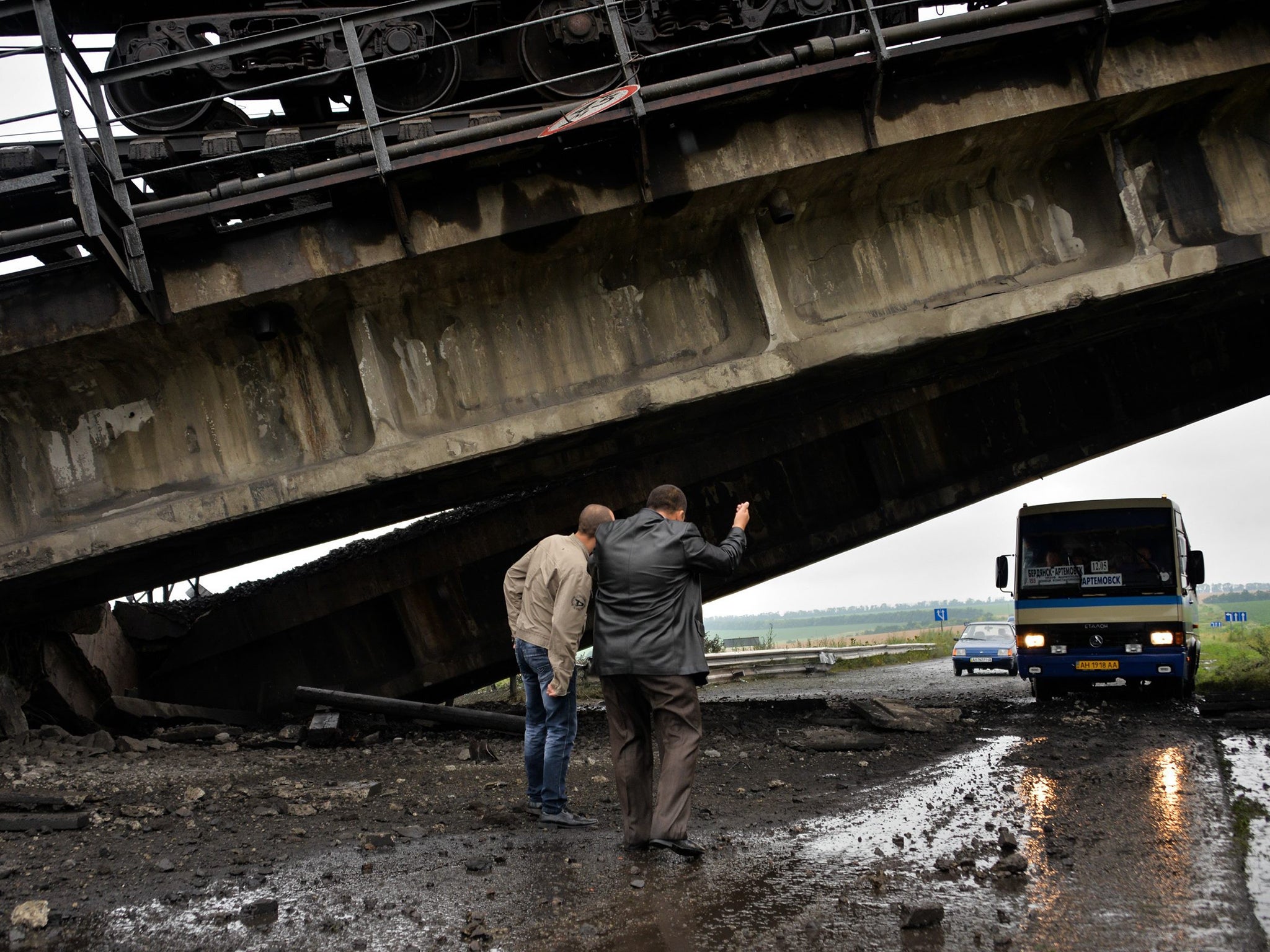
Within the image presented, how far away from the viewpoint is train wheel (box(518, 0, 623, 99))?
286 inches

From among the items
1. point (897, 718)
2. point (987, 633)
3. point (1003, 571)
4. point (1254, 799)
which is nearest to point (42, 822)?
point (1254, 799)

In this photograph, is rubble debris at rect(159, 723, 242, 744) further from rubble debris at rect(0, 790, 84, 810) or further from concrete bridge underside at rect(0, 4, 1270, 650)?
rubble debris at rect(0, 790, 84, 810)

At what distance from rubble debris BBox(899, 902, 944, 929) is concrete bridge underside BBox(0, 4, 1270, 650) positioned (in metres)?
4.21

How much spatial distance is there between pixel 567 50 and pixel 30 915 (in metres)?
6.30

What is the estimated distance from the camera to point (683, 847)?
14.9ft

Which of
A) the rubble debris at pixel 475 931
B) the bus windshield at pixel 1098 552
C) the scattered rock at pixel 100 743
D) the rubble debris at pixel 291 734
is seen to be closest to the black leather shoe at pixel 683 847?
the rubble debris at pixel 475 931

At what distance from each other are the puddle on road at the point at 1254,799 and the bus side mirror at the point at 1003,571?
185 inches

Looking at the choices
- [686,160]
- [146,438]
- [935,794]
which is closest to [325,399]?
[146,438]

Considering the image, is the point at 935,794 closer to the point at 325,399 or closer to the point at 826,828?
the point at 826,828

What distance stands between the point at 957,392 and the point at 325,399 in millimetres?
6944

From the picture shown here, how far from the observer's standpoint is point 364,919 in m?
3.83

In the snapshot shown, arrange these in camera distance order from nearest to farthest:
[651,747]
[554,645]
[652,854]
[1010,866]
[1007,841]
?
[1010,866]
[1007,841]
[652,854]
[651,747]
[554,645]

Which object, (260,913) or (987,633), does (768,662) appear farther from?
(260,913)

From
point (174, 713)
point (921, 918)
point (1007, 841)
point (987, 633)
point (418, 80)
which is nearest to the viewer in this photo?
point (921, 918)
